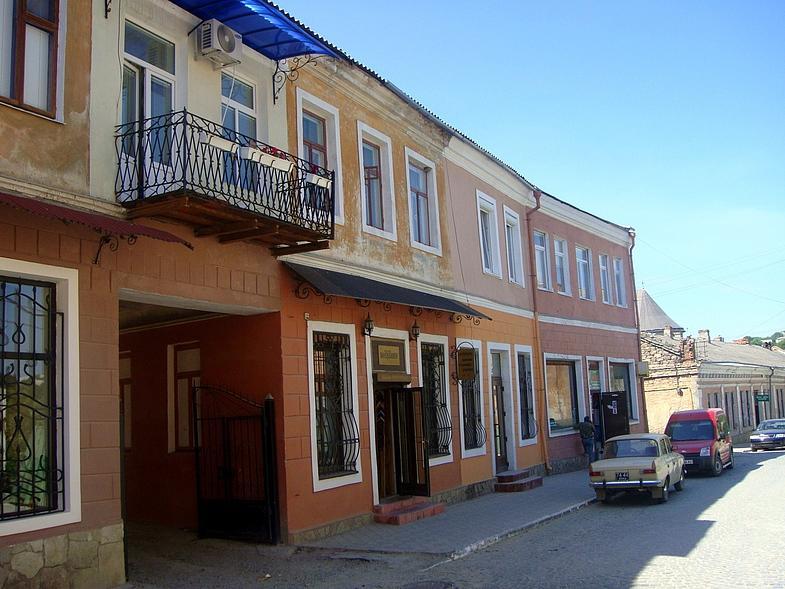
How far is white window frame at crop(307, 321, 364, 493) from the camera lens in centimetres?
1215

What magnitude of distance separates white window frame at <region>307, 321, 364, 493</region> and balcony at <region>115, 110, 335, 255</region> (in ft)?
5.19

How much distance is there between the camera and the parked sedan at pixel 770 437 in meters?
31.1

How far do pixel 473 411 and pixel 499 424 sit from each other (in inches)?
77.8

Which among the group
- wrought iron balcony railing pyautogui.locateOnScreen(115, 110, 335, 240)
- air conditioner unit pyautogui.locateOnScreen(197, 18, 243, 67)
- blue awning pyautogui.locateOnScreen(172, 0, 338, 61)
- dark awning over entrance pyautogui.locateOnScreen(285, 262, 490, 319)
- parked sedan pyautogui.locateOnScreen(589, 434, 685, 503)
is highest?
blue awning pyautogui.locateOnScreen(172, 0, 338, 61)

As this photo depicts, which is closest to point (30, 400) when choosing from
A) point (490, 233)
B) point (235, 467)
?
point (235, 467)

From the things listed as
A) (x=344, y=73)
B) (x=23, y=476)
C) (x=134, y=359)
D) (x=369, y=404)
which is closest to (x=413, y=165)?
(x=344, y=73)

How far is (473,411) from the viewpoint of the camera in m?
17.8

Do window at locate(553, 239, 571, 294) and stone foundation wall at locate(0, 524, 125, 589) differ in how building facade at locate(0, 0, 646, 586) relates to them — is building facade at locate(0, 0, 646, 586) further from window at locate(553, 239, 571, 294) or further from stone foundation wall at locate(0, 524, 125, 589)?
window at locate(553, 239, 571, 294)

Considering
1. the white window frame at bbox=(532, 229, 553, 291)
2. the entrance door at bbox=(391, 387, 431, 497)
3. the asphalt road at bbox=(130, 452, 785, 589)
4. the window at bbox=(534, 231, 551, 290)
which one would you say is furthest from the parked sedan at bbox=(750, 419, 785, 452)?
the entrance door at bbox=(391, 387, 431, 497)

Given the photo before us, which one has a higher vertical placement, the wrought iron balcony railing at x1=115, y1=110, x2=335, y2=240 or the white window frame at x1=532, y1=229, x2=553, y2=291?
the white window frame at x1=532, y1=229, x2=553, y2=291

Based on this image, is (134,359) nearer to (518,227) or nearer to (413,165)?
(413,165)

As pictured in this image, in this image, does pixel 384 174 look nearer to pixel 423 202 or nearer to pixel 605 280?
pixel 423 202

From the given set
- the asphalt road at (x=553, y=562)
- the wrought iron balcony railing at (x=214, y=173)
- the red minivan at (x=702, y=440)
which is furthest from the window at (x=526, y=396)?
the wrought iron balcony railing at (x=214, y=173)

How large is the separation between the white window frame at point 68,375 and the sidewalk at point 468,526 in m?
4.16
